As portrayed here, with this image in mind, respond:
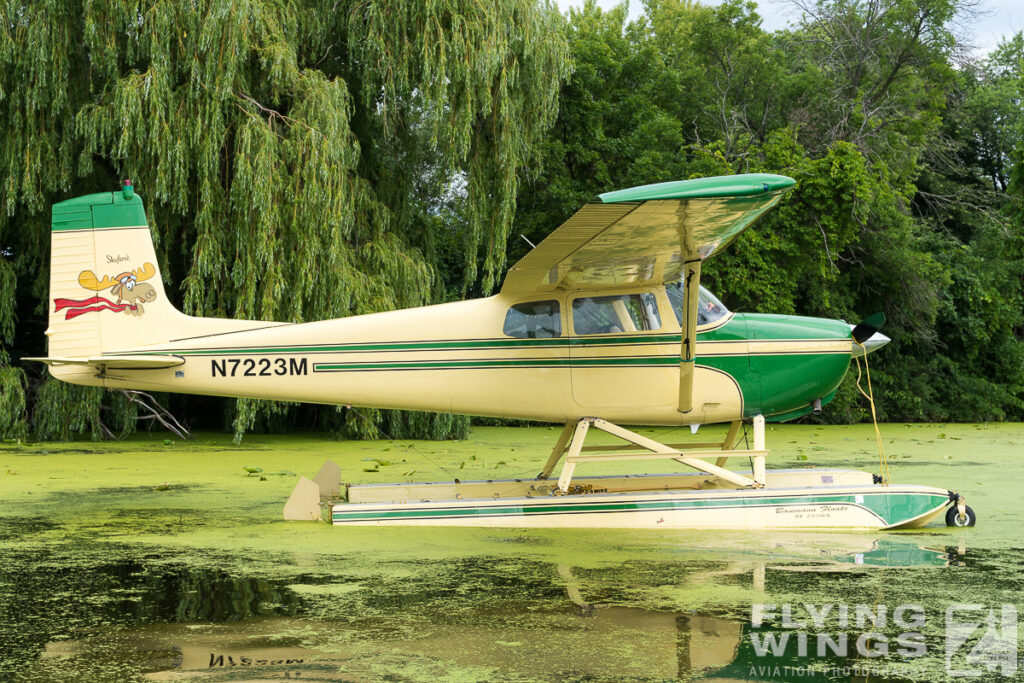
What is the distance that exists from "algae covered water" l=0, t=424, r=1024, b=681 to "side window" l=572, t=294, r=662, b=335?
1.60 m

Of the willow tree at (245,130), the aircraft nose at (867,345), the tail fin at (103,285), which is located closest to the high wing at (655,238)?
the aircraft nose at (867,345)

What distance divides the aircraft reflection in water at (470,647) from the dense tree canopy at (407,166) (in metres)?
8.92

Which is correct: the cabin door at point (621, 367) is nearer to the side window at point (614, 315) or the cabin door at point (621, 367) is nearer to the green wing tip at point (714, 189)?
the side window at point (614, 315)

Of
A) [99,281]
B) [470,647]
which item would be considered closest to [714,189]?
[470,647]

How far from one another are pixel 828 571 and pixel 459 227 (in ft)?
54.9

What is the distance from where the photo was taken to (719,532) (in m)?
7.18

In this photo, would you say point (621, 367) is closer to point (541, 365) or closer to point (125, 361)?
point (541, 365)

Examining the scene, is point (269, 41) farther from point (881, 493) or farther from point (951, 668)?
point (951, 668)

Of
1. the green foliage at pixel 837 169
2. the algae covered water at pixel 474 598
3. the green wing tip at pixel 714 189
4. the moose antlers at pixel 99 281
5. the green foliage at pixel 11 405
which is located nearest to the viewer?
the algae covered water at pixel 474 598

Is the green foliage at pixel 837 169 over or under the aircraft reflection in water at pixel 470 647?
over

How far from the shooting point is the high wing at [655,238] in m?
5.87

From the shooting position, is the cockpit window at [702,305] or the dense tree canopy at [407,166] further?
the dense tree canopy at [407,166]

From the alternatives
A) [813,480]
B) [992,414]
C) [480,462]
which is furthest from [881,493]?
[992,414]

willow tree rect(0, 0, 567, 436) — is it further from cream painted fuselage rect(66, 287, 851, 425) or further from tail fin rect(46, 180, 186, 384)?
cream painted fuselage rect(66, 287, 851, 425)
